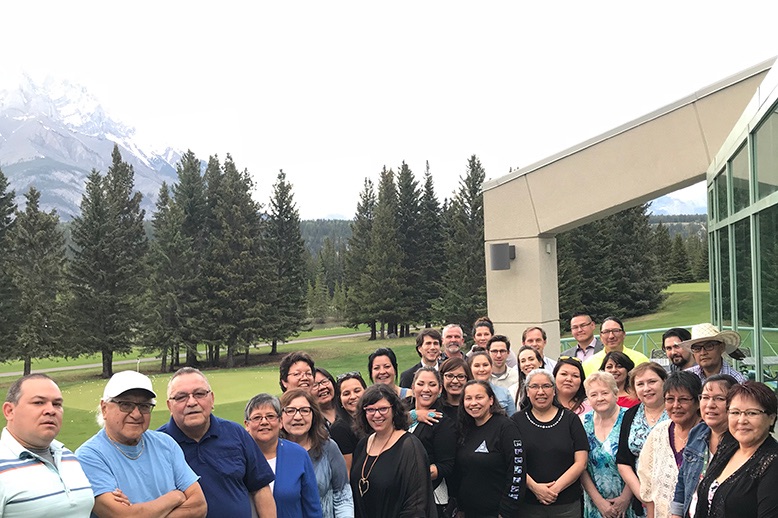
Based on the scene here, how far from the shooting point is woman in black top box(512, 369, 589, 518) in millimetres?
5113

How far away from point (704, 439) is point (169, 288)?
138 feet

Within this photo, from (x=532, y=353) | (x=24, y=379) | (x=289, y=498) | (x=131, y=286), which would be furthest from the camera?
(x=131, y=286)

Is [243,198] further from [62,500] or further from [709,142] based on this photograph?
[62,500]

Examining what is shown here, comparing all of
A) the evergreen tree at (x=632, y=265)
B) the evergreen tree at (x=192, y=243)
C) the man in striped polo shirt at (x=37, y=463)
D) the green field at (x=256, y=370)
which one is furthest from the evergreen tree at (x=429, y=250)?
the man in striped polo shirt at (x=37, y=463)

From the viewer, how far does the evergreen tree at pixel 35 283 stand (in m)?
38.4

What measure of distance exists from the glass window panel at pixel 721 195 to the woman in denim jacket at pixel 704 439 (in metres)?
4.19

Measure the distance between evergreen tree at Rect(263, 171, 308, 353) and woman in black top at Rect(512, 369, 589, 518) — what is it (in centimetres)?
4141

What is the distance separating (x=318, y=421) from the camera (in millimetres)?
4531

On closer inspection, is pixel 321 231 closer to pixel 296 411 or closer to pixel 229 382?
pixel 229 382

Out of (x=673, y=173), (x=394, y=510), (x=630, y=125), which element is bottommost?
(x=394, y=510)

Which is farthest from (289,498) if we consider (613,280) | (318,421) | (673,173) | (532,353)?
(613,280)

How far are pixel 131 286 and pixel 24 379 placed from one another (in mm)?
42434

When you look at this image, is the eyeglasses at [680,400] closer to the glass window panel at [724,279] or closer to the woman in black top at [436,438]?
the woman in black top at [436,438]

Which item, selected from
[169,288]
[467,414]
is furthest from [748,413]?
[169,288]
